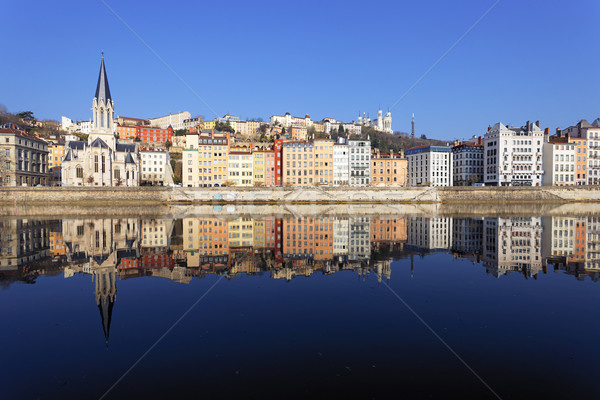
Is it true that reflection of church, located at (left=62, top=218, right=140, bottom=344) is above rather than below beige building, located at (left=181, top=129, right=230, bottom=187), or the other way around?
below

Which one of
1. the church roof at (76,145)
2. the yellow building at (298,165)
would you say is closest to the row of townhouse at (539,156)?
the yellow building at (298,165)

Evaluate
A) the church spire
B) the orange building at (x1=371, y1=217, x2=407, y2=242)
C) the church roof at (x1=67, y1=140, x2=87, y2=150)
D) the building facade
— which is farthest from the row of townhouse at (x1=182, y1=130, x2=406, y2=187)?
the orange building at (x1=371, y1=217, x2=407, y2=242)

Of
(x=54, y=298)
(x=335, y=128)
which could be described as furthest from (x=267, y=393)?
(x=335, y=128)

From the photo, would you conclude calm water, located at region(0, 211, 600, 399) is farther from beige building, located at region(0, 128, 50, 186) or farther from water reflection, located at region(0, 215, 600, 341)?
beige building, located at region(0, 128, 50, 186)

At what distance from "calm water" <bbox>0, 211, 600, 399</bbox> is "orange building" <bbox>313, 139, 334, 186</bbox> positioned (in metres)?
65.5

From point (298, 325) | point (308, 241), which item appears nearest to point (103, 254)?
point (308, 241)

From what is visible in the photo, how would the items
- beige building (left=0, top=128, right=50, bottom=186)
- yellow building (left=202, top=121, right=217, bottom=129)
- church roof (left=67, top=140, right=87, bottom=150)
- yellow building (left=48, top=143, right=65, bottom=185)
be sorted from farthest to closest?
yellow building (left=202, top=121, right=217, bottom=129) < yellow building (left=48, top=143, right=65, bottom=185) < church roof (left=67, top=140, right=87, bottom=150) < beige building (left=0, top=128, right=50, bottom=186)

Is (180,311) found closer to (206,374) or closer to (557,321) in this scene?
(206,374)

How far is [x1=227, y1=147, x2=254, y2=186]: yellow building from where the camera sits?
3344 inches

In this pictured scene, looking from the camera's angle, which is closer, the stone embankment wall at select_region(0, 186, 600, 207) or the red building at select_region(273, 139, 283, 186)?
the stone embankment wall at select_region(0, 186, 600, 207)

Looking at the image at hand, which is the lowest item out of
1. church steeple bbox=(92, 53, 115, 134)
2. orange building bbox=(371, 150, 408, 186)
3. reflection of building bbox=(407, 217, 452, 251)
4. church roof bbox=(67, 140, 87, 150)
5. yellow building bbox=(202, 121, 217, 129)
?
reflection of building bbox=(407, 217, 452, 251)

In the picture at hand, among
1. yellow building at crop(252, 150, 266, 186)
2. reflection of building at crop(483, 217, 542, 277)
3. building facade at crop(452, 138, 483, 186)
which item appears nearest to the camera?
reflection of building at crop(483, 217, 542, 277)

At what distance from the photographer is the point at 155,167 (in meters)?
102

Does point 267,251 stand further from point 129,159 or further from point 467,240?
point 129,159
